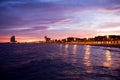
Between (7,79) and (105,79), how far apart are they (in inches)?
508

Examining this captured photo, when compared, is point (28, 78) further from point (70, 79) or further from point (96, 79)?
point (96, 79)

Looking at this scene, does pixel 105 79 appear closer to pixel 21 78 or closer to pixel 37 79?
pixel 37 79

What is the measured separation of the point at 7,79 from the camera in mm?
29641

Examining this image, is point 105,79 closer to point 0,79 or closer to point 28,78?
point 28,78

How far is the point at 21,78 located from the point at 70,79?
686 centimetres

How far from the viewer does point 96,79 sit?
94.7 feet

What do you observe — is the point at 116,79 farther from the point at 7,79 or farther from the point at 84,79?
the point at 7,79

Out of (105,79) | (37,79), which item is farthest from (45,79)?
(105,79)

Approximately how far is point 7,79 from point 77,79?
9.32 m

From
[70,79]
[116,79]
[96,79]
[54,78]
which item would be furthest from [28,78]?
[116,79]

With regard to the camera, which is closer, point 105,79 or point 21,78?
point 105,79

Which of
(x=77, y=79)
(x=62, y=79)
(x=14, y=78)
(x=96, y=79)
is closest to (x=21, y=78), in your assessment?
(x=14, y=78)

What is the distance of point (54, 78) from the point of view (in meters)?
30.5

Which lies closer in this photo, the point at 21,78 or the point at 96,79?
the point at 96,79
